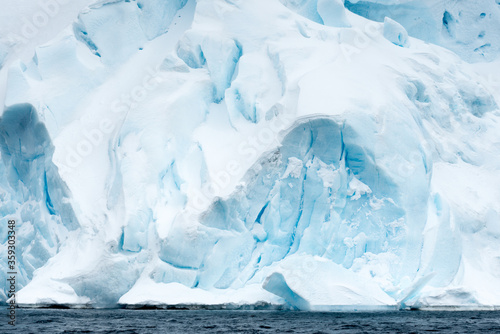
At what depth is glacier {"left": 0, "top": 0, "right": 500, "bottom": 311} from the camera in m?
15.7

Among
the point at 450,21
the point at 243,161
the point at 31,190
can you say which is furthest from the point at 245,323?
the point at 450,21

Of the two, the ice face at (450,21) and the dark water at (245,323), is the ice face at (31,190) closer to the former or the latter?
the dark water at (245,323)

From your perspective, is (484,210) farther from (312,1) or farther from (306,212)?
(312,1)

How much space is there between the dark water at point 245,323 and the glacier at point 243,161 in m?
0.43

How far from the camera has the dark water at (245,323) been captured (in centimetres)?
1156

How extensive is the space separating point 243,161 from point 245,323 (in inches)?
205

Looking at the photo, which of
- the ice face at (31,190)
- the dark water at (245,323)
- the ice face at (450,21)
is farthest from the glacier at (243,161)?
the ice face at (450,21)

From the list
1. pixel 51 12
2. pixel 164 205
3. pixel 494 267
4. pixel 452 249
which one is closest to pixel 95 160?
pixel 164 205

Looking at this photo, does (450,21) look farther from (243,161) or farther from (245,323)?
(245,323)

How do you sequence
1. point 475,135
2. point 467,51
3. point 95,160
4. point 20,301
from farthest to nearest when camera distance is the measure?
point 467,51 → point 475,135 → point 95,160 → point 20,301

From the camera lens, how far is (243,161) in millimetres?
17156

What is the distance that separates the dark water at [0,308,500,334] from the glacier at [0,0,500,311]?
0.43m

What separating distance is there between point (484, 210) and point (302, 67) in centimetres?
591

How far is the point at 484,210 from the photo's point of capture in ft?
57.5
